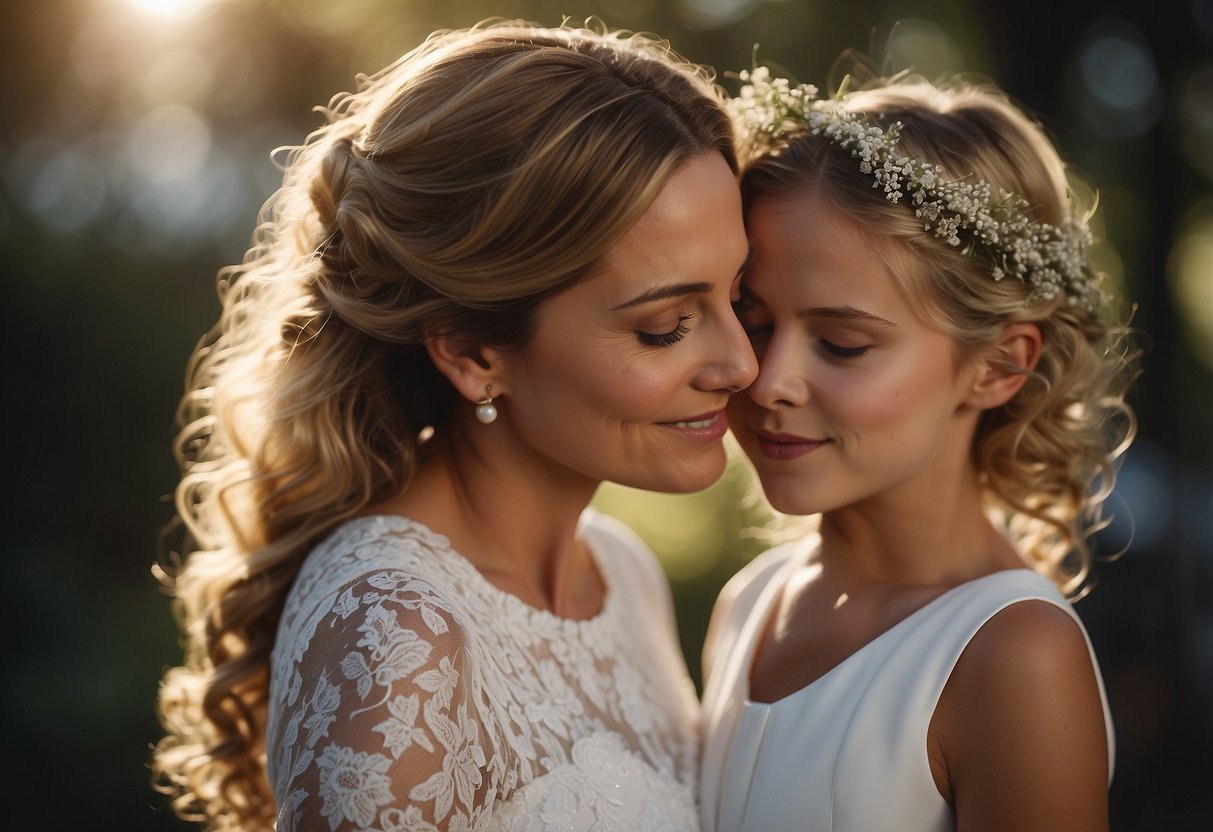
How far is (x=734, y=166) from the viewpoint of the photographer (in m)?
2.93

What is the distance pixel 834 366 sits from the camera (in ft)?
9.16

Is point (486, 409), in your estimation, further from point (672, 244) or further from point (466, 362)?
point (672, 244)

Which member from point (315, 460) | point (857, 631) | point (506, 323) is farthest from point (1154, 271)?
point (315, 460)

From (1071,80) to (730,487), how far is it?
3.49 meters

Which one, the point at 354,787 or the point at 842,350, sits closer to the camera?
the point at 354,787

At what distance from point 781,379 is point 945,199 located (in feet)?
2.15

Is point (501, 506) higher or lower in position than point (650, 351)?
lower

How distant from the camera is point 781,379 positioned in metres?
2.79

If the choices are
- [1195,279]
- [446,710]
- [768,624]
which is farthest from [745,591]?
[1195,279]

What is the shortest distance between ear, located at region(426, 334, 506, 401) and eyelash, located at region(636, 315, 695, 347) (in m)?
0.41

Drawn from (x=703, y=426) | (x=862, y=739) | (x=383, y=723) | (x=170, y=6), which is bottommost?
(x=862, y=739)

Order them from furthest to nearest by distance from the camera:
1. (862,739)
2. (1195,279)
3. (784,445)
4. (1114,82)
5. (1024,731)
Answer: (1195,279)
(1114,82)
(784,445)
(862,739)
(1024,731)

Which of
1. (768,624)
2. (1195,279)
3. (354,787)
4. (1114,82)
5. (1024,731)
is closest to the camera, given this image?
(354,787)

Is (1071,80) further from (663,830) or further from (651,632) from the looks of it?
(663,830)
